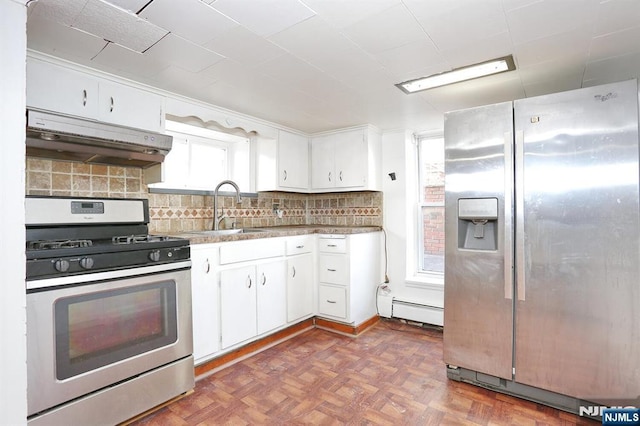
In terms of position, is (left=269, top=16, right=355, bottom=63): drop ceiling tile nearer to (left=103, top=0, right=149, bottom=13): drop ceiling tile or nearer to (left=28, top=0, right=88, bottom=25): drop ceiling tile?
(left=103, top=0, right=149, bottom=13): drop ceiling tile

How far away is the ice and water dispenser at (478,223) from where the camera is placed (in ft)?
6.67

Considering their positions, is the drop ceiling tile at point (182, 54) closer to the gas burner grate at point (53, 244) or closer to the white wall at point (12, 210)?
the white wall at point (12, 210)

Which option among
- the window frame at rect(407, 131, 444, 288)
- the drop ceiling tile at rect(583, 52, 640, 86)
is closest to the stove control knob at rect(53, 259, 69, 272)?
the window frame at rect(407, 131, 444, 288)

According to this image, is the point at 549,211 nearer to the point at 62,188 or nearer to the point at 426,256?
the point at 426,256

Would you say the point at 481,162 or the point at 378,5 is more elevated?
the point at 378,5

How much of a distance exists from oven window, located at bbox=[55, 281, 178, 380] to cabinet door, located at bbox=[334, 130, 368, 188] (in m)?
2.16

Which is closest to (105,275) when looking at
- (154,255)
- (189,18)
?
(154,255)

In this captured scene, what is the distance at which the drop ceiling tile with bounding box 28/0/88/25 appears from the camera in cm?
142

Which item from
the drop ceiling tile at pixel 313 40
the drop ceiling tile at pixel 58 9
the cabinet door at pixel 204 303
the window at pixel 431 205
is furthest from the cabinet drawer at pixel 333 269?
the drop ceiling tile at pixel 58 9

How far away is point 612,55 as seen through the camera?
1921 mm

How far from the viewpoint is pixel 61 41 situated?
1725 mm

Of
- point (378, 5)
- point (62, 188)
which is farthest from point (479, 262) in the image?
point (62, 188)

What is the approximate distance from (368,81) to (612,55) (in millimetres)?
1434

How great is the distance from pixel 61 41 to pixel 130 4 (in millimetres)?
608
